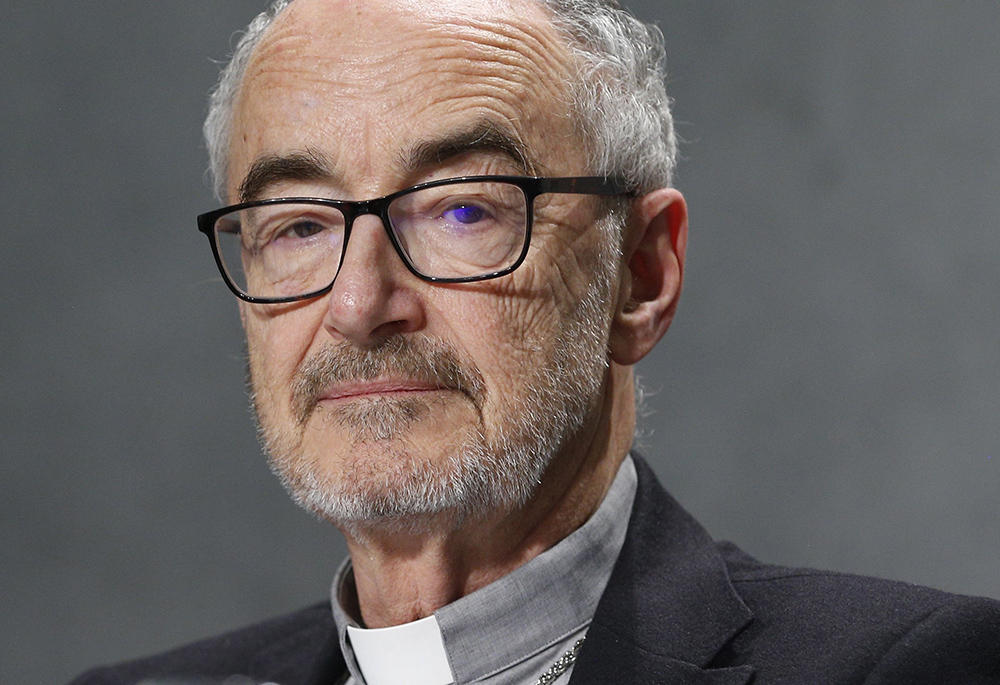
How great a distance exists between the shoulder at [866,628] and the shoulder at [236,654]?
3.19 feet

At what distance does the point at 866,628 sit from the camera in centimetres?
195

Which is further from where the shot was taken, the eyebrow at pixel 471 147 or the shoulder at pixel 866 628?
the eyebrow at pixel 471 147

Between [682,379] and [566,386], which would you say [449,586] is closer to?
[566,386]

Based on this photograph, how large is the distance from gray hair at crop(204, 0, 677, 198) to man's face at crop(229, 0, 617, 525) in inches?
1.9

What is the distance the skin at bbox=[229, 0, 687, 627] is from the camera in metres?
2.00

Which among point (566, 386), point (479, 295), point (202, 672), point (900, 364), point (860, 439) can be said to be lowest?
point (202, 672)

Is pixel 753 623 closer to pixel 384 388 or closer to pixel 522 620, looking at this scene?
pixel 522 620

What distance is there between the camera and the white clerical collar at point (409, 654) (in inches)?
84.7

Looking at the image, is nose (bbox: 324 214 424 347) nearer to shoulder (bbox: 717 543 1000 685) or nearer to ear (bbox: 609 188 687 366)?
ear (bbox: 609 188 687 366)

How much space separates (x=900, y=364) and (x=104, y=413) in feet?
6.54

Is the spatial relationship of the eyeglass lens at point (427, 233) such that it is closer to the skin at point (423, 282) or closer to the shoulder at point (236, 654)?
the skin at point (423, 282)

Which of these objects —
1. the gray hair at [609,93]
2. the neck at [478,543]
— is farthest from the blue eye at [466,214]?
the neck at [478,543]

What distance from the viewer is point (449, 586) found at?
84.9 inches

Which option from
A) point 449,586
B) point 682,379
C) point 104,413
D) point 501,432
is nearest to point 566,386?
point 501,432
